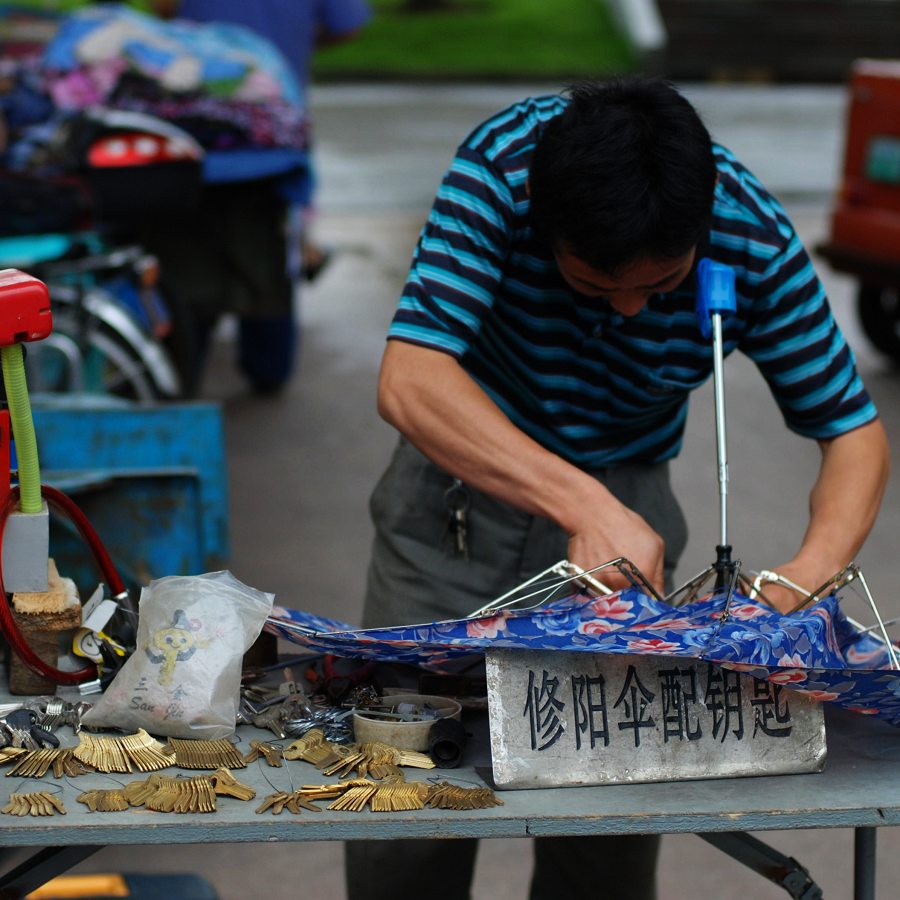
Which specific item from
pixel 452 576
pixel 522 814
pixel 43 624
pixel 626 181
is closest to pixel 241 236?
pixel 452 576

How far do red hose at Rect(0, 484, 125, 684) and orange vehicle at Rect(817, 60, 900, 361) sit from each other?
5219 mm

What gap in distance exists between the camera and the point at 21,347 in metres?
1.86

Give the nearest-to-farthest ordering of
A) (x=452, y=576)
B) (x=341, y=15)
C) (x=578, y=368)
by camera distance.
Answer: (x=578, y=368) < (x=452, y=576) < (x=341, y=15)

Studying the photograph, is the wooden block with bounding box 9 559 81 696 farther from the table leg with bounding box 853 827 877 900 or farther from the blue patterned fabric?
the table leg with bounding box 853 827 877 900

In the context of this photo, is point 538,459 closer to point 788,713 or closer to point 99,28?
point 788,713

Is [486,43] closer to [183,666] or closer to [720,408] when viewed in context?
[720,408]

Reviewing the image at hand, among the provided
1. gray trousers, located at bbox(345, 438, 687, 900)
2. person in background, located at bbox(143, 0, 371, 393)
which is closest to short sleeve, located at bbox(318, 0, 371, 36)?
person in background, located at bbox(143, 0, 371, 393)

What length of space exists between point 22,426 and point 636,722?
0.83m

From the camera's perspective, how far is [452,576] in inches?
96.3

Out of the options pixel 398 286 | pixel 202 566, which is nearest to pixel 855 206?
pixel 398 286

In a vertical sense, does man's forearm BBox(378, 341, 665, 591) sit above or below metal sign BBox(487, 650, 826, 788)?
above

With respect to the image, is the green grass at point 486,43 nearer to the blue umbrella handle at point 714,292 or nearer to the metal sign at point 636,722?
the blue umbrella handle at point 714,292

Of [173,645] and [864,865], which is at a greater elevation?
[173,645]

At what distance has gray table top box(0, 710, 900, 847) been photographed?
5.57 ft
